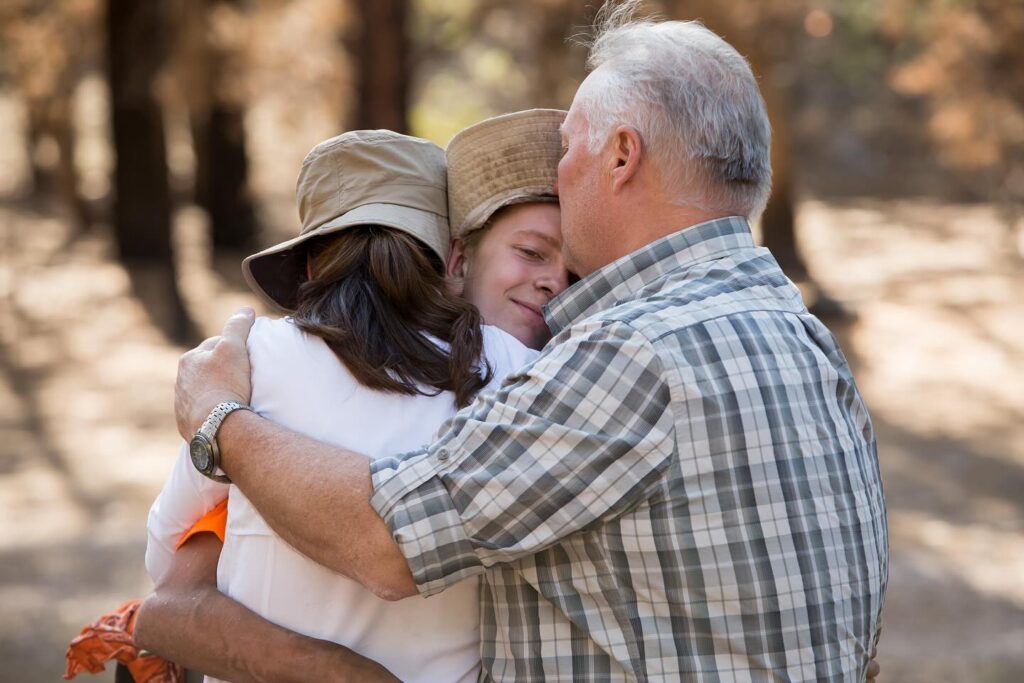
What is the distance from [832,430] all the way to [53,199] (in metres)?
24.8

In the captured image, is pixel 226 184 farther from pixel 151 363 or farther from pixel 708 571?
pixel 708 571

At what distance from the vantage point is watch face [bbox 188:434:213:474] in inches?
83.1

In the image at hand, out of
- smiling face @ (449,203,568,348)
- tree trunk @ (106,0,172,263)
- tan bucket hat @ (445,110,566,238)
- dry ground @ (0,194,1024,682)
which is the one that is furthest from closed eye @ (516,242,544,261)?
tree trunk @ (106,0,172,263)

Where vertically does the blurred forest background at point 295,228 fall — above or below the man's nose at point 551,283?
below

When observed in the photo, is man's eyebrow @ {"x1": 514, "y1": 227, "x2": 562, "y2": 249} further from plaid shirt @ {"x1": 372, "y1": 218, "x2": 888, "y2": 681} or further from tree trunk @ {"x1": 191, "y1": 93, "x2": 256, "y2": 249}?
tree trunk @ {"x1": 191, "y1": 93, "x2": 256, "y2": 249}

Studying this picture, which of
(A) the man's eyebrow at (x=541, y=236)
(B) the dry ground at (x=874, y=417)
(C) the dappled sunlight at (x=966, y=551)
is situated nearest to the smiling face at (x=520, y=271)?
(A) the man's eyebrow at (x=541, y=236)

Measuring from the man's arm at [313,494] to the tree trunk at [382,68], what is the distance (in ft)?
22.5

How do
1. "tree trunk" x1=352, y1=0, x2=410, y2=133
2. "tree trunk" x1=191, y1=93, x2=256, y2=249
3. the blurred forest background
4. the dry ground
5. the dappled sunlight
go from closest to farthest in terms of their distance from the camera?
1. the dry ground
2. the dappled sunlight
3. the blurred forest background
4. "tree trunk" x1=352, y1=0, x2=410, y2=133
5. "tree trunk" x1=191, y1=93, x2=256, y2=249

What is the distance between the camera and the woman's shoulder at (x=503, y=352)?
2293mm

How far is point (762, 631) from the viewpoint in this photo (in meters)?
1.93

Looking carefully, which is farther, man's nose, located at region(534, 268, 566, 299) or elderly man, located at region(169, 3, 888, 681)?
man's nose, located at region(534, 268, 566, 299)

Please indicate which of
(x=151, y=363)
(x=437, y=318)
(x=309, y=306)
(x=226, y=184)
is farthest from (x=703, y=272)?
(x=226, y=184)

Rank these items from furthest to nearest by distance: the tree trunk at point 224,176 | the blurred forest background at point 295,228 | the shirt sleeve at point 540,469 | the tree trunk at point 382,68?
the tree trunk at point 224,176
the tree trunk at point 382,68
the blurred forest background at point 295,228
the shirt sleeve at point 540,469

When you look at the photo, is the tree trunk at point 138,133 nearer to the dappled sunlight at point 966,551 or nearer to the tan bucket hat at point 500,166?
the dappled sunlight at point 966,551
